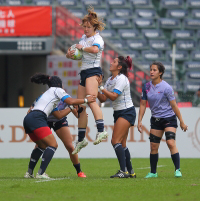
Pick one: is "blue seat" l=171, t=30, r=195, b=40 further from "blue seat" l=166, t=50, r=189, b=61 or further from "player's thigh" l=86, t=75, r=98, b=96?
"player's thigh" l=86, t=75, r=98, b=96

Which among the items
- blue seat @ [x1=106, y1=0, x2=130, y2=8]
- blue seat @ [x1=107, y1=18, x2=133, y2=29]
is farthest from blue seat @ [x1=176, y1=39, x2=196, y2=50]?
blue seat @ [x1=106, y1=0, x2=130, y2=8]

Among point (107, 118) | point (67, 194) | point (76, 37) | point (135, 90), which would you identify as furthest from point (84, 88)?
point (76, 37)

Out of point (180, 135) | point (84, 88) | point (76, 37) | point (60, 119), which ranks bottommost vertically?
point (180, 135)

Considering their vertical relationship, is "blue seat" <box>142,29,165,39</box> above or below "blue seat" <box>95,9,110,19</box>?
below

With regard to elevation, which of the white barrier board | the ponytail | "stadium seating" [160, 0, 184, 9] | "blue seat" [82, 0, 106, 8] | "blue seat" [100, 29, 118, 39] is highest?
"stadium seating" [160, 0, 184, 9]

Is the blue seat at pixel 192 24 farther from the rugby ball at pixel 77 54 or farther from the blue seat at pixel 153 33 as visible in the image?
the rugby ball at pixel 77 54

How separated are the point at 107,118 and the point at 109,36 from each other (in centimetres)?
822

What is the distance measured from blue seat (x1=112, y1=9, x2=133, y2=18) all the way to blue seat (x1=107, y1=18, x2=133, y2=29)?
26cm

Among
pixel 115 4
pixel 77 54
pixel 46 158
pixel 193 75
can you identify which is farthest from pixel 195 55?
pixel 46 158

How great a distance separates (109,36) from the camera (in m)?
21.5

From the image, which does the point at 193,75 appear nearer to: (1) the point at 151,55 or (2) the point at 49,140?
(1) the point at 151,55

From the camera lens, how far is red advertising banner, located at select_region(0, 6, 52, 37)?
16.9 meters

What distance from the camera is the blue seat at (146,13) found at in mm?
22688

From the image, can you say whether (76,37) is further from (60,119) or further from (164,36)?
(60,119)
